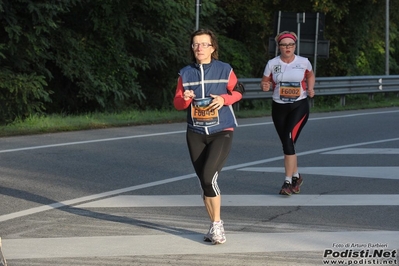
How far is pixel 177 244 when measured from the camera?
7.36 m

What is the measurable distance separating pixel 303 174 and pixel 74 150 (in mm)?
3652

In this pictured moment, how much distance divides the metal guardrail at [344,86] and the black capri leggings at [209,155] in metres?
15.5

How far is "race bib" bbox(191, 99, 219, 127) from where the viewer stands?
7547 mm

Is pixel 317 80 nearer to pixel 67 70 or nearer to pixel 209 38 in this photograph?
pixel 67 70

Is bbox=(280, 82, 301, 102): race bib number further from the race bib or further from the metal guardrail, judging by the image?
the metal guardrail

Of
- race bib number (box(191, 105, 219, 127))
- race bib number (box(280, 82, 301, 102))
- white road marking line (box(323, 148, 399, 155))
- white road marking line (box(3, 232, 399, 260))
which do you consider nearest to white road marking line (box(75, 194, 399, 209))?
race bib number (box(280, 82, 301, 102))

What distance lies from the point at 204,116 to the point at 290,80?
2.64m

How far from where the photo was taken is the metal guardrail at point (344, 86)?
936 inches

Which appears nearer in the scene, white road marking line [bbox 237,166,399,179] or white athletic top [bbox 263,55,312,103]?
white athletic top [bbox 263,55,312,103]

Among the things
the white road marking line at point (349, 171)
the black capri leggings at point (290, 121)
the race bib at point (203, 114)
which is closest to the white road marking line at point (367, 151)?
the white road marking line at point (349, 171)

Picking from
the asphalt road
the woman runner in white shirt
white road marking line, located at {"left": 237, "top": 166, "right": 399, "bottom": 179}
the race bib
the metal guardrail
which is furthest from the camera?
the metal guardrail

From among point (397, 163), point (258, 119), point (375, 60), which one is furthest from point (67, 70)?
point (375, 60)

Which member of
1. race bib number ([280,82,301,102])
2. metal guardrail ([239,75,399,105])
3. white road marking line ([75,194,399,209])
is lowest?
metal guardrail ([239,75,399,105])

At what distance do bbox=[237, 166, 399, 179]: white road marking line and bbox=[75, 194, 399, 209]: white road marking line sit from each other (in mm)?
1571
